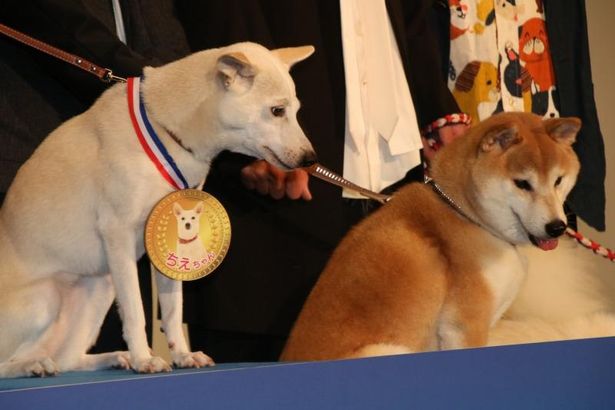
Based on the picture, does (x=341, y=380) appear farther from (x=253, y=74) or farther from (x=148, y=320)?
(x=148, y=320)

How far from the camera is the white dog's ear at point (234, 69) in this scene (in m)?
1.25

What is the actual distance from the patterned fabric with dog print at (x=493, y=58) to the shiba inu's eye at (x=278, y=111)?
950mm

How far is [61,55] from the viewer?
52.4 inches

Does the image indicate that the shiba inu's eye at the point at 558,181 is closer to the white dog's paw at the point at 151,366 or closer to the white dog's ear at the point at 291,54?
the white dog's ear at the point at 291,54

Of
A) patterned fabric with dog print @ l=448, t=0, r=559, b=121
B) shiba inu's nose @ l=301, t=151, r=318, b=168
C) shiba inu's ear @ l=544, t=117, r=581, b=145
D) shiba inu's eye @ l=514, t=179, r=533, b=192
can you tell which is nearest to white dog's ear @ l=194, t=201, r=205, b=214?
shiba inu's nose @ l=301, t=151, r=318, b=168

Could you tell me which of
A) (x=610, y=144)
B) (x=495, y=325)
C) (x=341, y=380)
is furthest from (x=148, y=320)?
(x=610, y=144)

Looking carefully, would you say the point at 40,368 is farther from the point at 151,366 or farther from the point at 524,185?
the point at 524,185

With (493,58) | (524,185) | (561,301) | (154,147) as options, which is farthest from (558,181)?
(154,147)

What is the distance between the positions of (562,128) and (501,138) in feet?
0.50

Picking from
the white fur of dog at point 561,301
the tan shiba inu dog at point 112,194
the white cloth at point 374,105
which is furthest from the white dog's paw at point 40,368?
the white fur of dog at point 561,301

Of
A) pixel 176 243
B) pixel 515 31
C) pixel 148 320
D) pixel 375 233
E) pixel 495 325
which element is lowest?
pixel 495 325

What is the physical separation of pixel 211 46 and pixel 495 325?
0.87 m

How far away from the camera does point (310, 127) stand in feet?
5.74

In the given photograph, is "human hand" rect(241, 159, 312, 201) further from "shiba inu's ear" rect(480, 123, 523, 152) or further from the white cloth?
"shiba inu's ear" rect(480, 123, 523, 152)
